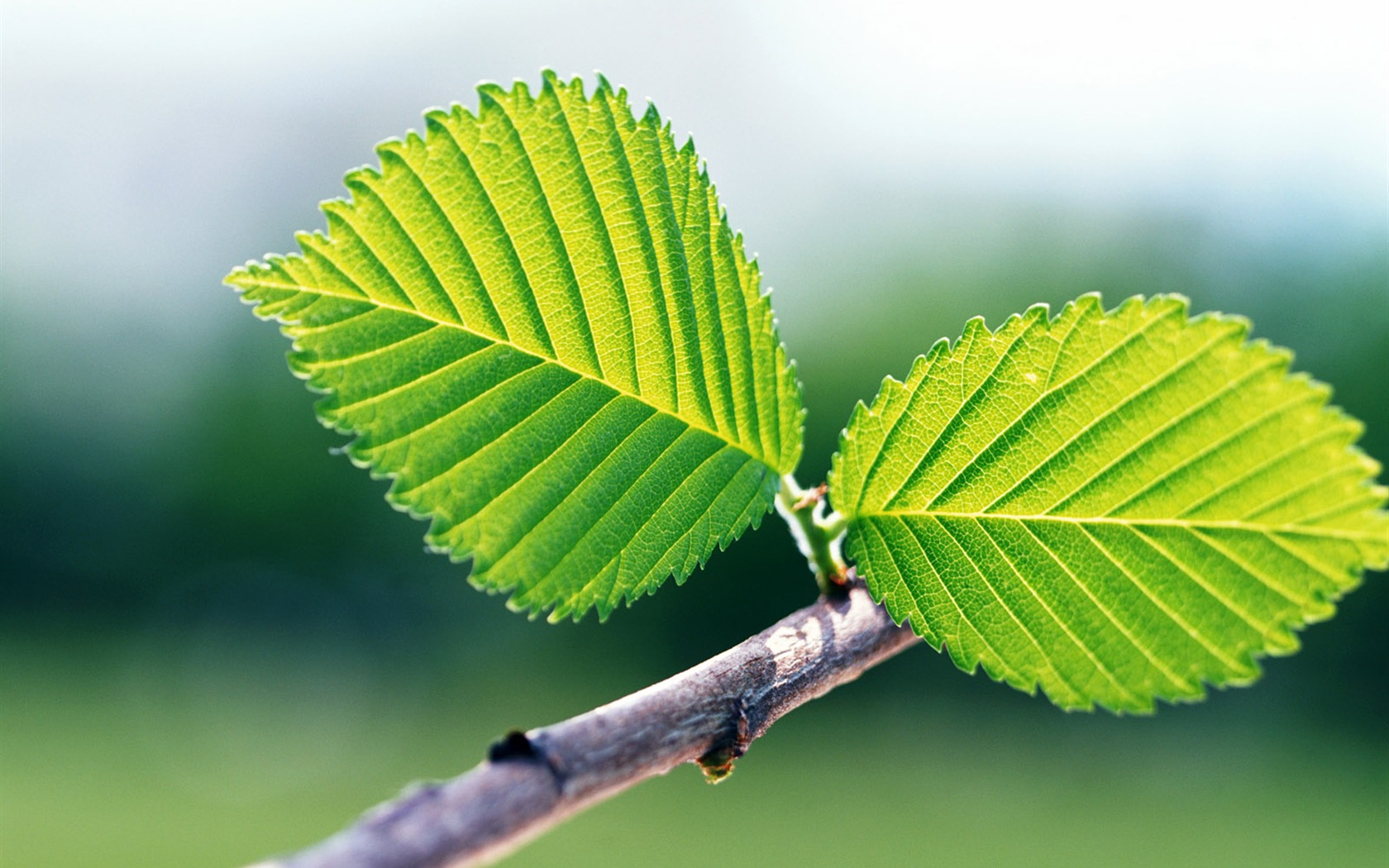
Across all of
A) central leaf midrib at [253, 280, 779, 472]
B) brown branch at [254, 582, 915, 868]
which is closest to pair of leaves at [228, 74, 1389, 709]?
central leaf midrib at [253, 280, 779, 472]

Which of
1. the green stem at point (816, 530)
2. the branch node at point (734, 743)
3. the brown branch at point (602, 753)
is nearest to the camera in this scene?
the brown branch at point (602, 753)

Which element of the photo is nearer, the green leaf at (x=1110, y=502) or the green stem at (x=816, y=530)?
the green leaf at (x=1110, y=502)

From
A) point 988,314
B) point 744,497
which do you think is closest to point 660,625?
point 988,314

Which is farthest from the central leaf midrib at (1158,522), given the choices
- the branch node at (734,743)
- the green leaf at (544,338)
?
the branch node at (734,743)

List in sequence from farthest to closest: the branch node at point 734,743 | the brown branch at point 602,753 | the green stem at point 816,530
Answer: the green stem at point 816,530 < the branch node at point 734,743 < the brown branch at point 602,753

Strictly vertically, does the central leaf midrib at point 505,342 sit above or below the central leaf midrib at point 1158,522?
above

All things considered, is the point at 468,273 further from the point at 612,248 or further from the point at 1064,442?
the point at 1064,442

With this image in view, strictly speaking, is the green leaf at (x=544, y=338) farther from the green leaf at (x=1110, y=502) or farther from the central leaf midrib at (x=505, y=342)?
the green leaf at (x=1110, y=502)
